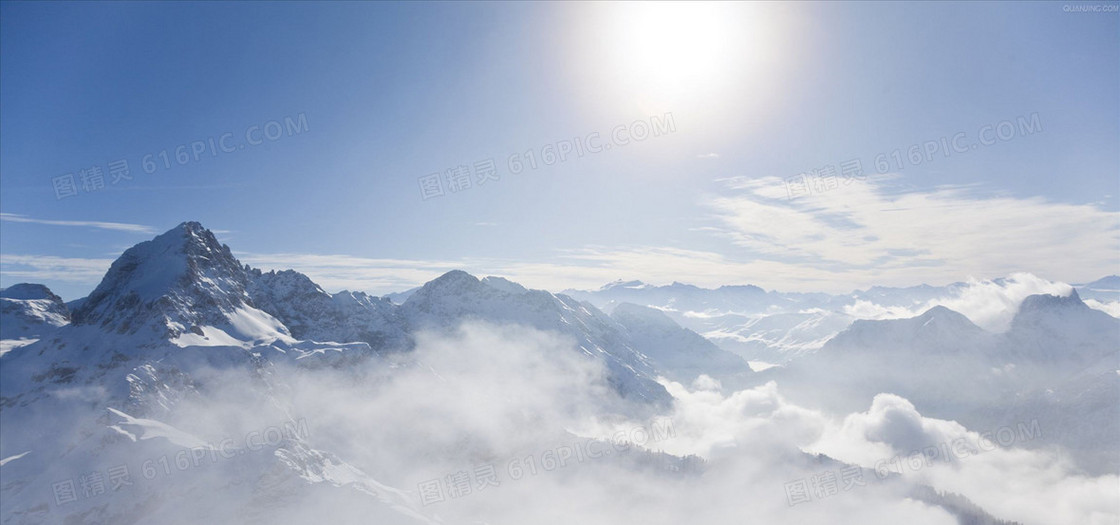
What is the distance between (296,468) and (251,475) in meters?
15.2

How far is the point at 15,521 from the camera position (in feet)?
511

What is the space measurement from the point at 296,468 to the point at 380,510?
3475 centimetres

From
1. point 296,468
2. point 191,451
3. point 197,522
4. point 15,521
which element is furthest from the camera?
point 296,468

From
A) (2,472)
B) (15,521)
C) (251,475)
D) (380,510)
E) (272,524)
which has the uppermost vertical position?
(2,472)

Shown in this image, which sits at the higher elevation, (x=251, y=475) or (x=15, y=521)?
(x=15, y=521)

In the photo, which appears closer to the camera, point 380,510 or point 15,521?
point 15,521

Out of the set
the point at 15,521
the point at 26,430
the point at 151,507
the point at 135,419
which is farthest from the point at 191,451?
the point at 26,430

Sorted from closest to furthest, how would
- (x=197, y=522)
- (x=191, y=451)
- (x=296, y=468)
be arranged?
1. (x=197, y=522)
2. (x=191, y=451)
3. (x=296, y=468)

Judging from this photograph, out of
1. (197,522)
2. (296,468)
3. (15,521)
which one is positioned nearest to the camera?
(15,521)

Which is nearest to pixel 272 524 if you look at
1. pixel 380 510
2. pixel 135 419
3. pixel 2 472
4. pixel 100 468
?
pixel 380 510

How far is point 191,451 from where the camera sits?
185875mm

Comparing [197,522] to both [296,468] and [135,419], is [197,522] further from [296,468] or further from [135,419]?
[135,419]

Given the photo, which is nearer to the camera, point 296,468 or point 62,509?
point 62,509

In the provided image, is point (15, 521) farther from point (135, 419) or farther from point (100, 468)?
point (135, 419)
